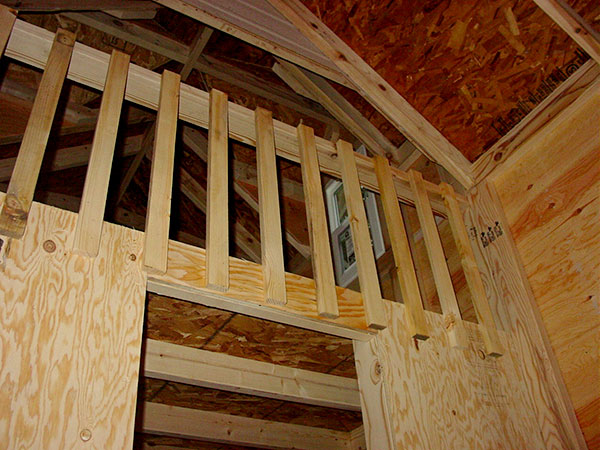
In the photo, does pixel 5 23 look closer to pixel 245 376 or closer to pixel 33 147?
pixel 33 147

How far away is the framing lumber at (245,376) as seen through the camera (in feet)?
9.52

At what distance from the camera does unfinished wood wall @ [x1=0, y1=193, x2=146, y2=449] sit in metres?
1.38

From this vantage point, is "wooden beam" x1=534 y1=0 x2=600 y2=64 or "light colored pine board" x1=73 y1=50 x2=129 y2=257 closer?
"light colored pine board" x1=73 y1=50 x2=129 y2=257

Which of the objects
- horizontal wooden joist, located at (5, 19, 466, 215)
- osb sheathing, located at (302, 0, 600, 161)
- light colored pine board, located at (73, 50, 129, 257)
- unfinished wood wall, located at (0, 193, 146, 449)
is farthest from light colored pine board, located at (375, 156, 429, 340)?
light colored pine board, located at (73, 50, 129, 257)

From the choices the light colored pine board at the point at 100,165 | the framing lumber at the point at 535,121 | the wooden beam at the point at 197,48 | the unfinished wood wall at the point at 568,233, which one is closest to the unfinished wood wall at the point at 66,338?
the light colored pine board at the point at 100,165

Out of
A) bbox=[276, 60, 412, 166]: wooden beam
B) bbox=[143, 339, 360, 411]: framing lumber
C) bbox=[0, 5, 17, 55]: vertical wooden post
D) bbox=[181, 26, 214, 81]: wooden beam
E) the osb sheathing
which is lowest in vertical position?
bbox=[143, 339, 360, 411]: framing lumber

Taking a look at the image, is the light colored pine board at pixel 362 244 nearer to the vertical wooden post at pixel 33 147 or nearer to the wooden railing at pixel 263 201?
the wooden railing at pixel 263 201

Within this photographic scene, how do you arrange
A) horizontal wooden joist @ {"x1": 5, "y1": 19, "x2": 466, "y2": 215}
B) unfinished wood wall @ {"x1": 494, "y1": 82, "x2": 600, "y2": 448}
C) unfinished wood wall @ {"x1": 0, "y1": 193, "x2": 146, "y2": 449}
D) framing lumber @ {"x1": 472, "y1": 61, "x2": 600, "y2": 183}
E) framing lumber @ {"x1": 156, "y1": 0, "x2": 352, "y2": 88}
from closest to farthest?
1. unfinished wood wall @ {"x1": 0, "y1": 193, "x2": 146, "y2": 449}
2. horizontal wooden joist @ {"x1": 5, "y1": 19, "x2": 466, "y2": 215}
3. unfinished wood wall @ {"x1": 494, "y1": 82, "x2": 600, "y2": 448}
4. framing lumber @ {"x1": 472, "y1": 61, "x2": 600, "y2": 183}
5. framing lumber @ {"x1": 156, "y1": 0, "x2": 352, "y2": 88}

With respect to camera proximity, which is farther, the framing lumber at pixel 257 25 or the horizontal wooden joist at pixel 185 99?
the framing lumber at pixel 257 25

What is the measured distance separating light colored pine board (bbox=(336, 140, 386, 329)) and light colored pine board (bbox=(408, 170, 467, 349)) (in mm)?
353

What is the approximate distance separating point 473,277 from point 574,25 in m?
1.25

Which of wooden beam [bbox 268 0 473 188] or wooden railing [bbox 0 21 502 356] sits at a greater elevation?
wooden beam [bbox 268 0 473 188]

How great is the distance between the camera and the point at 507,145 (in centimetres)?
288

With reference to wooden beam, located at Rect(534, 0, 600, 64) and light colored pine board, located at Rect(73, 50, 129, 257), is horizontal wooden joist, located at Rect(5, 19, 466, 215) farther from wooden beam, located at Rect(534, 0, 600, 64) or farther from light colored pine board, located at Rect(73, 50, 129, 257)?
wooden beam, located at Rect(534, 0, 600, 64)
